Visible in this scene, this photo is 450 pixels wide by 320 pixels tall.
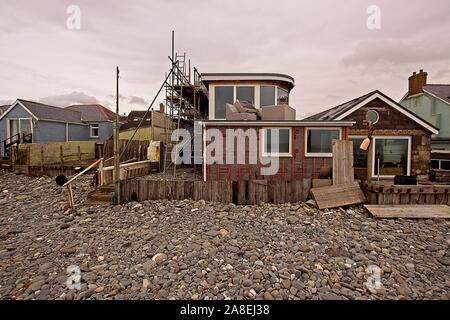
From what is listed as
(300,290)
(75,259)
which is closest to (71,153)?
(75,259)

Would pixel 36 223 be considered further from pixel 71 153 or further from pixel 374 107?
pixel 374 107

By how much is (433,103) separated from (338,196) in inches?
747

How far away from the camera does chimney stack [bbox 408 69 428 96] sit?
66.0ft

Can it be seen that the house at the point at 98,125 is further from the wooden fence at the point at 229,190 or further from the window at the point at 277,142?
the window at the point at 277,142

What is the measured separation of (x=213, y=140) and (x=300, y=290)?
7019 mm

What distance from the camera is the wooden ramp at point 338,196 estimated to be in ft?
27.0

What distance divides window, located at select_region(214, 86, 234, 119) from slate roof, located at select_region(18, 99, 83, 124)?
1807 centimetres

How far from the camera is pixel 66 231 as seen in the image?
7.25 meters

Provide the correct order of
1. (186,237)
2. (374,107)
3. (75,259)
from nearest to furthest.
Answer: (75,259), (186,237), (374,107)

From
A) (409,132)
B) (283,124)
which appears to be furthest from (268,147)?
(409,132)

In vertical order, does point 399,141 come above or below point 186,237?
above

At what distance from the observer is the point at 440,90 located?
20938 millimetres
